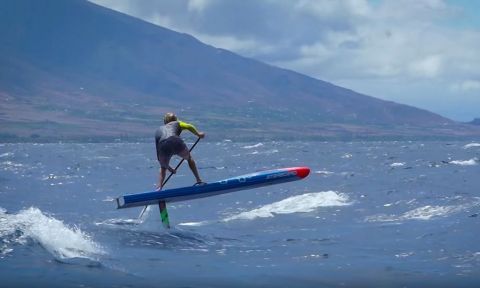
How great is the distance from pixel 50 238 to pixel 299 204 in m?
10.4

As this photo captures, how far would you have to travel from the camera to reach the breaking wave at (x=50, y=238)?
48.1ft

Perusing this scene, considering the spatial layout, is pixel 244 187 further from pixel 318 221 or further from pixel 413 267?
pixel 413 267

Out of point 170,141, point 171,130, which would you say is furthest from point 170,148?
point 171,130

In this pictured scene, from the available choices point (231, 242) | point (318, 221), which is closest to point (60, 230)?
point (231, 242)

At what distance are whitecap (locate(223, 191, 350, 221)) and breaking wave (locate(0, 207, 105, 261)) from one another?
6275 mm

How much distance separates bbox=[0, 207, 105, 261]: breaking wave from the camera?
14664 mm

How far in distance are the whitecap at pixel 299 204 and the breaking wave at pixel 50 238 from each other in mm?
6275

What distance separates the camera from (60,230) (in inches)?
632

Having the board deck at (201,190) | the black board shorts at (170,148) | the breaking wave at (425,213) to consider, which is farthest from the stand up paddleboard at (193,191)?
the breaking wave at (425,213)

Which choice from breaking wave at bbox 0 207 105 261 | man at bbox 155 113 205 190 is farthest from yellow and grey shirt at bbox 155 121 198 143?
breaking wave at bbox 0 207 105 261

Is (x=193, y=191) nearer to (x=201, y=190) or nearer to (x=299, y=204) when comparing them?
(x=201, y=190)

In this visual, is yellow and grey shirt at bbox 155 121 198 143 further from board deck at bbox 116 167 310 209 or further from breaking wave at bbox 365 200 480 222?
breaking wave at bbox 365 200 480 222

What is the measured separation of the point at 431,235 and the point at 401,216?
389 centimetres

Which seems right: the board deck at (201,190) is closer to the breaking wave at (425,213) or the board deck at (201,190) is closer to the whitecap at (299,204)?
the whitecap at (299,204)
